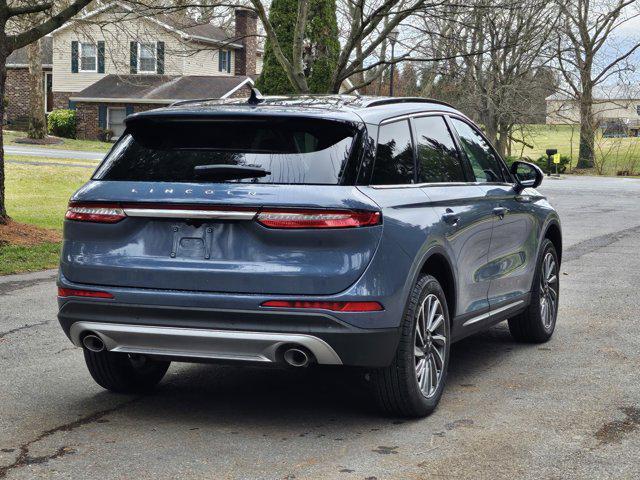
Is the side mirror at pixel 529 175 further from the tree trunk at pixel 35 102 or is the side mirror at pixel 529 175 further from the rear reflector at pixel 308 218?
the tree trunk at pixel 35 102

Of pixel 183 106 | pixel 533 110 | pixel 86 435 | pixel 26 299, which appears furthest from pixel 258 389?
pixel 533 110

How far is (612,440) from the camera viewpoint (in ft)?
18.4

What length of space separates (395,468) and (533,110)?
151ft

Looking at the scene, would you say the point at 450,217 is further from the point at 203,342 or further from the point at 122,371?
the point at 122,371

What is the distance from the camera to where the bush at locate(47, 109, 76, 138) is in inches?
2183

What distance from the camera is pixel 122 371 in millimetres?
6480

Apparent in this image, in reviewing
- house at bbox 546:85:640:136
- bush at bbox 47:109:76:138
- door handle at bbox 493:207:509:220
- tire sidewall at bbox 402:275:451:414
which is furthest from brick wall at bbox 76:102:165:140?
tire sidewall at bbox 402:275:451:414

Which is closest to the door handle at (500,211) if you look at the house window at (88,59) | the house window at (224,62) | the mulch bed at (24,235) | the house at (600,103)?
the mulch bed at (24,235)

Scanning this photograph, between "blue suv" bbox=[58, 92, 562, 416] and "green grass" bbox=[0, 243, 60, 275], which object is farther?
"green grass" bbox=[0, 243, 60, 275]

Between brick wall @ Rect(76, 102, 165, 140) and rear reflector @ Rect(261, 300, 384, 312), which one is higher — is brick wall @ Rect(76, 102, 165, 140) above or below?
below

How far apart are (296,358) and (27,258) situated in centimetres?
894

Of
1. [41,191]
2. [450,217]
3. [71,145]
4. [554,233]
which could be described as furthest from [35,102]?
[450,217]

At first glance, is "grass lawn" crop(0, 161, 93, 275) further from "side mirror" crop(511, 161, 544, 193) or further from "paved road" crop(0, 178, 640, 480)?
"side mirror" crop(511, 161, 544, 193)

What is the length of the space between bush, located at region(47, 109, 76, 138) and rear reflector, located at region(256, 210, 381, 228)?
51.8m
